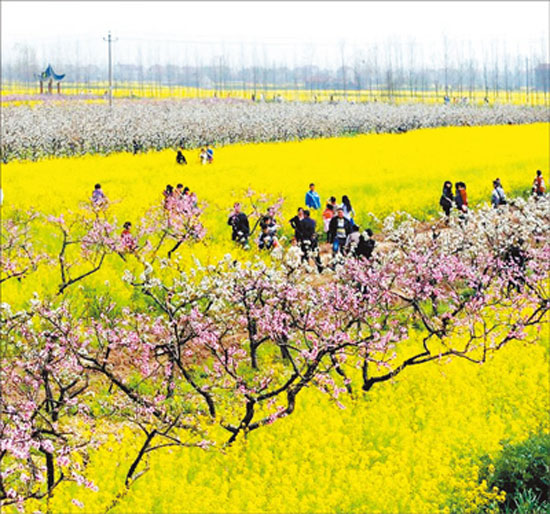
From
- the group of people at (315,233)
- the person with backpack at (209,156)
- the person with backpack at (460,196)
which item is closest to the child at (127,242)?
the group of people at (315,233)

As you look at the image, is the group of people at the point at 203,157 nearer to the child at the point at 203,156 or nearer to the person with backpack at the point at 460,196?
the child at the point at 203,156

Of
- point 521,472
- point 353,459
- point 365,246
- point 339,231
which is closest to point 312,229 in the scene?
point 339,231

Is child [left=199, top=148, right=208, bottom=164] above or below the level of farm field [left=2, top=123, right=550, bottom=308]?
above

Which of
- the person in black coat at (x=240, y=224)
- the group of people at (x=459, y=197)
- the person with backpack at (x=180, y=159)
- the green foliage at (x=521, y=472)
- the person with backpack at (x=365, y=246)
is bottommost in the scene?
the green foliage at (x=521, y=472)

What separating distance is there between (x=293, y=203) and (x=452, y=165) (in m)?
14.5

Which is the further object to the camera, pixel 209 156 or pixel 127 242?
pixel 209 156

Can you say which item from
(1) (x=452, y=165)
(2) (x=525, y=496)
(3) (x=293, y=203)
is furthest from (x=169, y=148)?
(2) (x=525, y=496)

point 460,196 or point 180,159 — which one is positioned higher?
point 180,159

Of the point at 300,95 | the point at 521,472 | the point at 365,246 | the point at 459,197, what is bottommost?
the point at 521,472

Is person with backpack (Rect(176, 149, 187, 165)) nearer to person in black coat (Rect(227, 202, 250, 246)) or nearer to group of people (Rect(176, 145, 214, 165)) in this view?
group of people (Rect(176, 145, 214, 165))

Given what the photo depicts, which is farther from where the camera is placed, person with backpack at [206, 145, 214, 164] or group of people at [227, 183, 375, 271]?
person with backpack at [206, 145, 214, 164]

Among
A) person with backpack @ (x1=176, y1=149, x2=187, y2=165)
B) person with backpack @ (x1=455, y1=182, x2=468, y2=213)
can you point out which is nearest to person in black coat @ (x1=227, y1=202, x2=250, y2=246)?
person with backpack @ (x1=455, y1=182, x2=468, y2=213)

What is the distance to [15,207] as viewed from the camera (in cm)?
2839

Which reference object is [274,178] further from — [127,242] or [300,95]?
[300,95]
